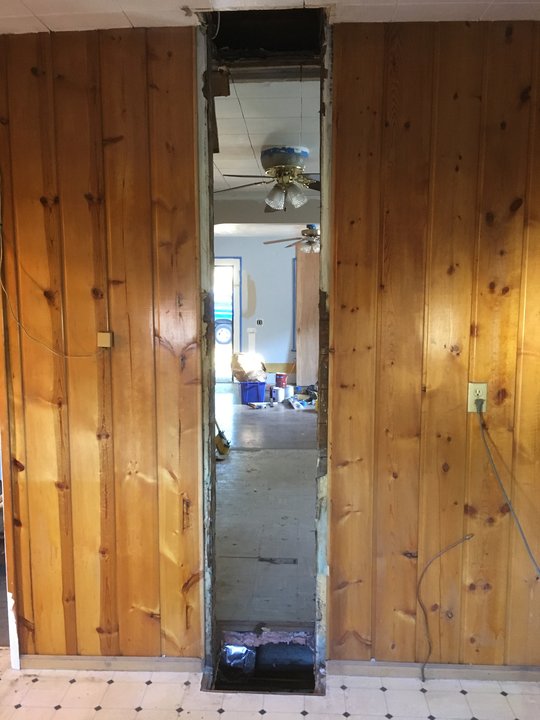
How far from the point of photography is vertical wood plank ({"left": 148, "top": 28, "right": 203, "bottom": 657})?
73.7 inches

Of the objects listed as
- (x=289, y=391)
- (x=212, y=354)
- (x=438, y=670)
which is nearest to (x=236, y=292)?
(x=289, y=391)

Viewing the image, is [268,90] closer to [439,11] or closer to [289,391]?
[439,11]

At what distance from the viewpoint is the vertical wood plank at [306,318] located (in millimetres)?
8562

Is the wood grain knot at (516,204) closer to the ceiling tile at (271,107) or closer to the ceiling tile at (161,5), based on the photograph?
the ceiling tile at (161,5)

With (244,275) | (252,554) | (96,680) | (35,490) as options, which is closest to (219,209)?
(244,275)

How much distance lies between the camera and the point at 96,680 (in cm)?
202

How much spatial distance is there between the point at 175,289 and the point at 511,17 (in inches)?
61.8

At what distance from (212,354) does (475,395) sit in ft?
3.45

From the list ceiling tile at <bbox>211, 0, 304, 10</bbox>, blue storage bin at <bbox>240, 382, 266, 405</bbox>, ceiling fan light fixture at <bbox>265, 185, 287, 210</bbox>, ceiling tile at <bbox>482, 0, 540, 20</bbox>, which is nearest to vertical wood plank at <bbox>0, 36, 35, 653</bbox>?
ceiling tile at <bbox>211, 0, 304, 10</bbox>

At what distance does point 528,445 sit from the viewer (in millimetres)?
1929

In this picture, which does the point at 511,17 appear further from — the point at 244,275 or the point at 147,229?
the point at 244,275

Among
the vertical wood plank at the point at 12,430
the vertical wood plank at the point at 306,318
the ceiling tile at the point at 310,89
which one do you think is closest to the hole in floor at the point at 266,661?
the vertical wood plank at the point at 12,430

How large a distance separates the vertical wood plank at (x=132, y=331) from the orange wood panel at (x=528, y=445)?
1443 mm

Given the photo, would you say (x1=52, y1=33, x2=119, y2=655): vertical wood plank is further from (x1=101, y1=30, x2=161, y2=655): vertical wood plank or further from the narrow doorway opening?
the narrow doorway opening
